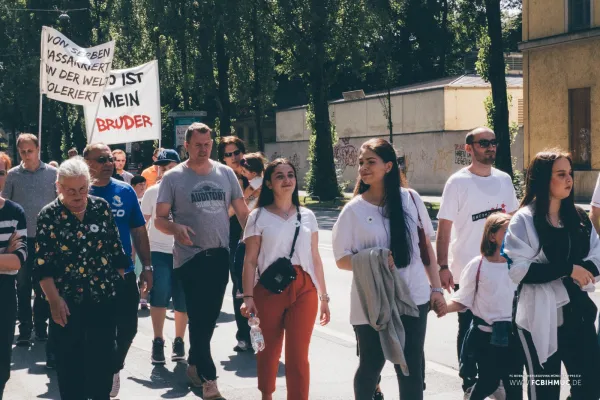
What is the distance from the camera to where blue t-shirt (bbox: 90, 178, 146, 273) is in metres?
6.73

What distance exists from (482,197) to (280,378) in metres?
2.17

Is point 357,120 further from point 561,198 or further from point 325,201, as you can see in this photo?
point 561,198

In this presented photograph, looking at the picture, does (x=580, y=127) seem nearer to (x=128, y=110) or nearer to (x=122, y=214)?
(x=128, y=110)

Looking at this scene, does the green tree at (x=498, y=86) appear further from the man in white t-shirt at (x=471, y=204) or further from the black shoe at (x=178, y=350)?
the man in white t-shirt at (x=471, y=204)

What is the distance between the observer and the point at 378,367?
5.29 metres

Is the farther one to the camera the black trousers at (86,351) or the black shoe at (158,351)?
the black shoe at (158,351)

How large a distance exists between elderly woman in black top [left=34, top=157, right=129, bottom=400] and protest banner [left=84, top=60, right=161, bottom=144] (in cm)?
854

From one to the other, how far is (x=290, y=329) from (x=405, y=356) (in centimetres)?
95


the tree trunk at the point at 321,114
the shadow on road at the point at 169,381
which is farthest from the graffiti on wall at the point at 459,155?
the shadow on road at the point at 169,381

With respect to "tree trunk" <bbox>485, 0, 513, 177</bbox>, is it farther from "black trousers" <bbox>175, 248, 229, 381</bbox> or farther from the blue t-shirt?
the blue t-shirt

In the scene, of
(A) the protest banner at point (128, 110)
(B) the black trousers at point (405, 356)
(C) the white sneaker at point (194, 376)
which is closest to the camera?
(B) the black trousers at point (405, 356)

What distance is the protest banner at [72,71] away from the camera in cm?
1376

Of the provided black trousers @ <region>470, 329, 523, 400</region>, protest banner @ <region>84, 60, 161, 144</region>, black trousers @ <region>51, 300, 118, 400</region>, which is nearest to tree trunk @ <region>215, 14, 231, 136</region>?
protest banner @ <region>84, 60, 161, 144</region>

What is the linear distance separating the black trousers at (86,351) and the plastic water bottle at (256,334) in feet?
2.79
